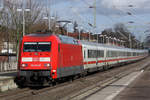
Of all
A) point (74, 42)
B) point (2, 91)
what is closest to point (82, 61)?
point (74, 42)

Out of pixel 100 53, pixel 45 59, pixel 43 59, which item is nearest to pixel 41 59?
pixel 43 59

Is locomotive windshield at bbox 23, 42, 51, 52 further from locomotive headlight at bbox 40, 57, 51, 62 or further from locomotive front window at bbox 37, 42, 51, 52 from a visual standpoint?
locomotive headlight at bbox 40, 57, 51, 62

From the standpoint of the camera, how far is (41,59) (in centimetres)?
1773

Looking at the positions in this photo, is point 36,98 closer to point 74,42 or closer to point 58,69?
point 58,69

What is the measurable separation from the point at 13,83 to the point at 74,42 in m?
6.07

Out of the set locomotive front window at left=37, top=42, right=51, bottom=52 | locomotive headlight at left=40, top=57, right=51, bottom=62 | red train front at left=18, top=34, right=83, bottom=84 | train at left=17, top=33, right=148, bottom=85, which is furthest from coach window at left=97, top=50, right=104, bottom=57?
locomotive headlight at left=40, top=57, right=51, bottom=62

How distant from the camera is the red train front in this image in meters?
17.5

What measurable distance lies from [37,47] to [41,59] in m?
0.87

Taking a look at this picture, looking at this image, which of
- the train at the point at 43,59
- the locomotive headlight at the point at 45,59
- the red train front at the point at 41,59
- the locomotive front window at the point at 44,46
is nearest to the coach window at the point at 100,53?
the train at the point at 43,59

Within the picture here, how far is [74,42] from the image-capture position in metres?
22.5

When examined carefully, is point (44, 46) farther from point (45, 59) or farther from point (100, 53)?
point (100, 53)

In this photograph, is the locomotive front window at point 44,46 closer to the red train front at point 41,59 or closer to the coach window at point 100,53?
the red train front at point 41,59

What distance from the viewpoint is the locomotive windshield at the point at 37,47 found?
1802cm

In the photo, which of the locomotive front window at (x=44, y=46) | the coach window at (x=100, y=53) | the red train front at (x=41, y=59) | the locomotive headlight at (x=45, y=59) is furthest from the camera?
the coach window at (x=100, y=53)
